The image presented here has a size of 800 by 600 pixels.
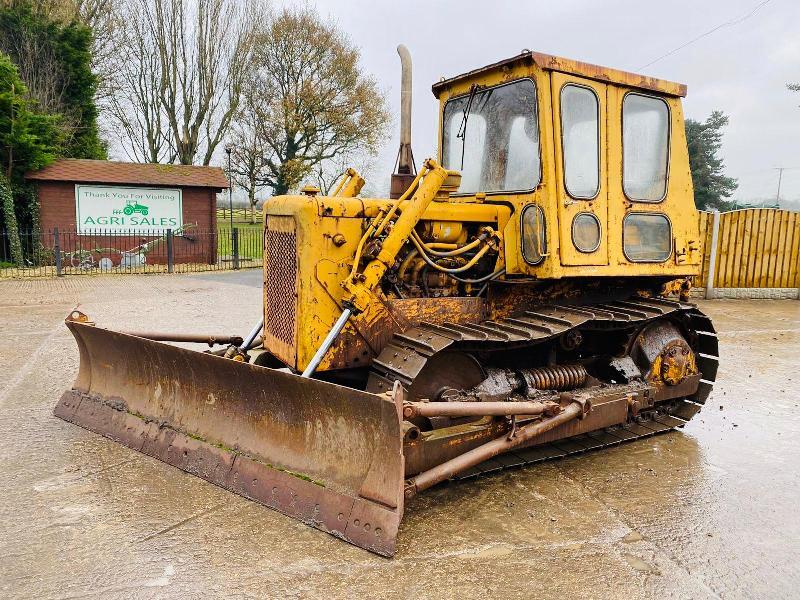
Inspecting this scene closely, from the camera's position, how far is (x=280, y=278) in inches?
184

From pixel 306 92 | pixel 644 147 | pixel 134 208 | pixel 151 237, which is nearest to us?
pixel 644 147

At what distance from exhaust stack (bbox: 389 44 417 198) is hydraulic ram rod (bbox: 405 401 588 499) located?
6.65 ft

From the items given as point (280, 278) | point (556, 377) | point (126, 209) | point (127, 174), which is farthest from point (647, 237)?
point (127, 174)

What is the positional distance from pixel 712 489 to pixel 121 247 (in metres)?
18.8

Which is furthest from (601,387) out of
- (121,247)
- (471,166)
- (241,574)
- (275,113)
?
(275,113)

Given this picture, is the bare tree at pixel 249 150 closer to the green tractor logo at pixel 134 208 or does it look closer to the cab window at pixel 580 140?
the green tractor logo at pixel 134 208

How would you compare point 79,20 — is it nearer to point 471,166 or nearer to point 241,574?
point 471,166

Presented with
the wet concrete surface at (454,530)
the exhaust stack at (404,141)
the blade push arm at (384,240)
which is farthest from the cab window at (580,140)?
the wet concrete surface at (454,530)

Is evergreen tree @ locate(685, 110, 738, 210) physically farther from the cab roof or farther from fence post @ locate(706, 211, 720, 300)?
the cab roof

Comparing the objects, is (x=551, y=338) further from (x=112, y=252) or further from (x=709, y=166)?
(x=709, y=166)

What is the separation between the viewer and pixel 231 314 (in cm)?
1089

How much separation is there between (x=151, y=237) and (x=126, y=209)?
1103 mm

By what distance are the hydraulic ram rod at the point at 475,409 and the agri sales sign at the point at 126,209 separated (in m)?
18.1

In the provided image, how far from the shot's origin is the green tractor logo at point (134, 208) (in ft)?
63.6
